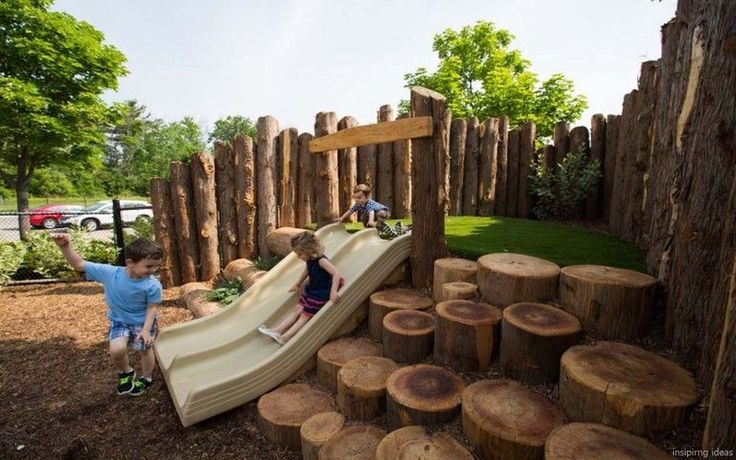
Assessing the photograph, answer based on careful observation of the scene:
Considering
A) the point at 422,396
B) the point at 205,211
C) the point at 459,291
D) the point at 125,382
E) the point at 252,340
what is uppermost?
the point at 205,211

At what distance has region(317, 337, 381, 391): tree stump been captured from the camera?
3.32 meters

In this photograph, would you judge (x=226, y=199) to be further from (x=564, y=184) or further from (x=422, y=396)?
(x=564, y=184)

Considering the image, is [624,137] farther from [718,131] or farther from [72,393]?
[72,393]

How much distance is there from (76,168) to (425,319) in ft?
46.6

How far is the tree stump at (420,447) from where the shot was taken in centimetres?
216

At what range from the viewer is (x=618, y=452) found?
1803 mm

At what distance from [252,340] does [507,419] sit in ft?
9.06

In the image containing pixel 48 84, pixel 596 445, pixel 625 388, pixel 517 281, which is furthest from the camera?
pixel 48 84

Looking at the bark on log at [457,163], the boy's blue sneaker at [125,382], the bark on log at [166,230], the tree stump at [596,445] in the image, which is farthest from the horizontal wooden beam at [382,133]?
the bark on log at [457,163]

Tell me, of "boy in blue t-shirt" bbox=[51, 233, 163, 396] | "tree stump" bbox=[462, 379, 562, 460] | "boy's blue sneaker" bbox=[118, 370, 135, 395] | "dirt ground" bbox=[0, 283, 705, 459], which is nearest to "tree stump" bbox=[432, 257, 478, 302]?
"dirt ground" bbox=[0, 283, 705, 459]

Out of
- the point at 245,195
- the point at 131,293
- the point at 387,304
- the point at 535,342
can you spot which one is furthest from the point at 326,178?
the point at 535,342

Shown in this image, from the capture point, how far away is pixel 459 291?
332cm

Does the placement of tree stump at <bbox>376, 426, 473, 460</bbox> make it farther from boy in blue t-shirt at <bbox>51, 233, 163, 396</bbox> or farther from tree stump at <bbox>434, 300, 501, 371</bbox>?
boy in blue t-shirt at <bbox>51, 233, 163, 396</bbox>

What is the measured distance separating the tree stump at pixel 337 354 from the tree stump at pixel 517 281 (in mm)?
1156
